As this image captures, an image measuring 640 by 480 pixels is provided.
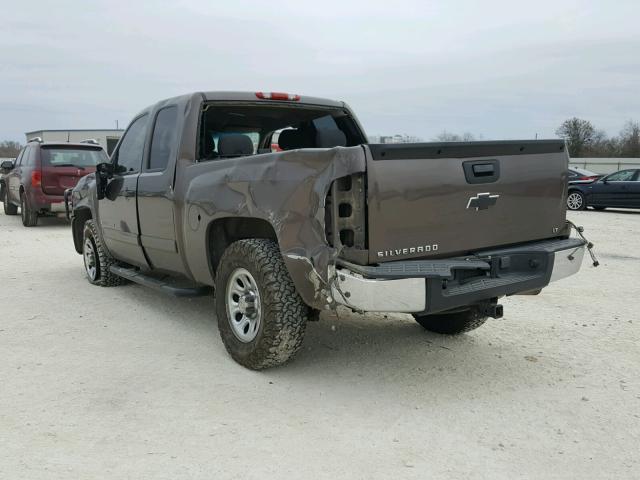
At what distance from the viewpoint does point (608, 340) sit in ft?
15.5

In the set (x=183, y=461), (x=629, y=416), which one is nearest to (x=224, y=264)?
(x=183, y=461)

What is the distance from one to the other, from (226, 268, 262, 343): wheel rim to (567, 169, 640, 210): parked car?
14289 millimetres

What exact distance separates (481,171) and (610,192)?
15.3 meters

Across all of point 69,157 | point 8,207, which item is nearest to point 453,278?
point 69,157

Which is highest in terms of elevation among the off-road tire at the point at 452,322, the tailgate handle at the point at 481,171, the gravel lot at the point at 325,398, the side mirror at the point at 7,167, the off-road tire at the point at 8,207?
the side mirror at the point at 7,167

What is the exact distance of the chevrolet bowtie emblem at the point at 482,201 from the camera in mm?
3643

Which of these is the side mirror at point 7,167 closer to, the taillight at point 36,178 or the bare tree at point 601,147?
the taillight at point 36,178

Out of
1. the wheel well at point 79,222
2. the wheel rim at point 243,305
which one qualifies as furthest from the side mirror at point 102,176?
the wheel rim at point 243,305

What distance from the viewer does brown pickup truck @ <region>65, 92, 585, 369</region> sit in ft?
10.8

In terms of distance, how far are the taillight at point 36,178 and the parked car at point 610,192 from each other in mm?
13256

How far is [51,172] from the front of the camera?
40.0 feet

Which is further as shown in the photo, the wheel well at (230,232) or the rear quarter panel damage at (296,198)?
the wheel well at (230,232)

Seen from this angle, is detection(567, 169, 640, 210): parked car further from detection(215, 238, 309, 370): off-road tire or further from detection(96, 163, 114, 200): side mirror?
detection(215, 238, 309, 370): off-road tire

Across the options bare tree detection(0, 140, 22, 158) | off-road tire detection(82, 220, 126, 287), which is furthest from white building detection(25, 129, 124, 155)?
off-road tire detection(82, 220, 126, 287)
